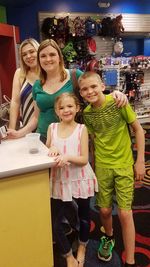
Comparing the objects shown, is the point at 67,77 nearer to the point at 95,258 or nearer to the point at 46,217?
the point at 46,217

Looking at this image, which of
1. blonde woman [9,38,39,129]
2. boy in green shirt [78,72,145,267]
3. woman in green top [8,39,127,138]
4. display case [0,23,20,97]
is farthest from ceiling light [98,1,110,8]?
boy in green shirt [78,72,145,267]

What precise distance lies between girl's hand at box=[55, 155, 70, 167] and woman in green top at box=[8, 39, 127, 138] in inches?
17.1

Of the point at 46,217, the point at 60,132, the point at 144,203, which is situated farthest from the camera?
the point at 144,203

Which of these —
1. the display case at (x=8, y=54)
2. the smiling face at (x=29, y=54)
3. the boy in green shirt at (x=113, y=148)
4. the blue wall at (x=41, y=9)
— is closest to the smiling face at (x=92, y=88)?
the boy in green shirt at (x=113, y=148)

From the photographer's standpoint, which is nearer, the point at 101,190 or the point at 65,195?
the point at 65,195

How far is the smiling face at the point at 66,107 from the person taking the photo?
169 cm

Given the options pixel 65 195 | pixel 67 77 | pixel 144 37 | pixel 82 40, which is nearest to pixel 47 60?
pixel 67 77

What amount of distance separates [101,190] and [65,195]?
30 cm

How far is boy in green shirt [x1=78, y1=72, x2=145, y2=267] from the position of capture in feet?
5.69

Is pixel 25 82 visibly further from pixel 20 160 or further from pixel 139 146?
pixel 139 146

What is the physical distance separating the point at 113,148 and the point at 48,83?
64 centimetres


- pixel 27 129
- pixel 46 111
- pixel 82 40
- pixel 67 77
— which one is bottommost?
pixel 27 129

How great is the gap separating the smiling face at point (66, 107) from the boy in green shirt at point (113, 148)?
0.11 meters

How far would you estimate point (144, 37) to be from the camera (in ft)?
20.8
